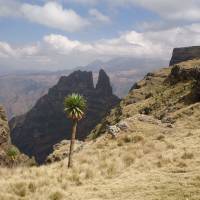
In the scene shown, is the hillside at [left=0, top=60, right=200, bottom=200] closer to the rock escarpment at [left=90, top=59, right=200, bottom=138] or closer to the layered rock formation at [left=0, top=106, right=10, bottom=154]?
the rock escarpment at [left=90, top=59, right=200, bottom=138]

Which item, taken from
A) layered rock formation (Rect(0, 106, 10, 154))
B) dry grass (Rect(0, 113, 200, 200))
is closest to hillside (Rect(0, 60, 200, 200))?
dry grass (Rect(0, 113, 200, 200))

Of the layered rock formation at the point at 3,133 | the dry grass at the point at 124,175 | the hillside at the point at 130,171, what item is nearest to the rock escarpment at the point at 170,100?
the hillside at the point at 130,171

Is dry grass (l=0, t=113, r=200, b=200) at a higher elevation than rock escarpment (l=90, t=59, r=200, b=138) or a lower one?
lower

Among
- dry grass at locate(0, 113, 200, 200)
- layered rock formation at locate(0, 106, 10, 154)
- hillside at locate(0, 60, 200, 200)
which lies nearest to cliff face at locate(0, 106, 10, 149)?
layered rock formation at locate(0, 106, 10, 154)

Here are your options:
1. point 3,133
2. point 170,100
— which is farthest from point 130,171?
point 3,133

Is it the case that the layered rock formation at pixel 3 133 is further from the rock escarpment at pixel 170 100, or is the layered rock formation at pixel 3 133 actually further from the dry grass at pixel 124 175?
the dry grass at pixel 124 175

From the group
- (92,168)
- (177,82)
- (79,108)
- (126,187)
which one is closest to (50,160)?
(79,108)

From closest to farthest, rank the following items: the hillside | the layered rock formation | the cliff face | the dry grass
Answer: the dry grass → the hillside → the layered rock formation → the cliff face

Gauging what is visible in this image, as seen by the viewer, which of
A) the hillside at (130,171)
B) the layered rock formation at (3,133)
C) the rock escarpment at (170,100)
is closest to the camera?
the hillside at (130,171)

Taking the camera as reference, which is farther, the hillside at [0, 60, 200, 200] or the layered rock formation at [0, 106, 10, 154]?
the layered rock formation at [0, 106, 10, 154]

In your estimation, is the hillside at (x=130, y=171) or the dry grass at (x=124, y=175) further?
the hillside at (x=130, y=171)

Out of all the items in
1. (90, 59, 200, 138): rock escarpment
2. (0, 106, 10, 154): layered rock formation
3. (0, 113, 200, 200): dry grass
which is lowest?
(0, 106, 10, 154): layered rock formation

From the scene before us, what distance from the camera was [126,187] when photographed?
29.5 meters

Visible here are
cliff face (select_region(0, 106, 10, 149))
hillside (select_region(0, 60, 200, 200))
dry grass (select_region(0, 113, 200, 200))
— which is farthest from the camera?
cliff face (select_region(0, 106, 10, 149))
